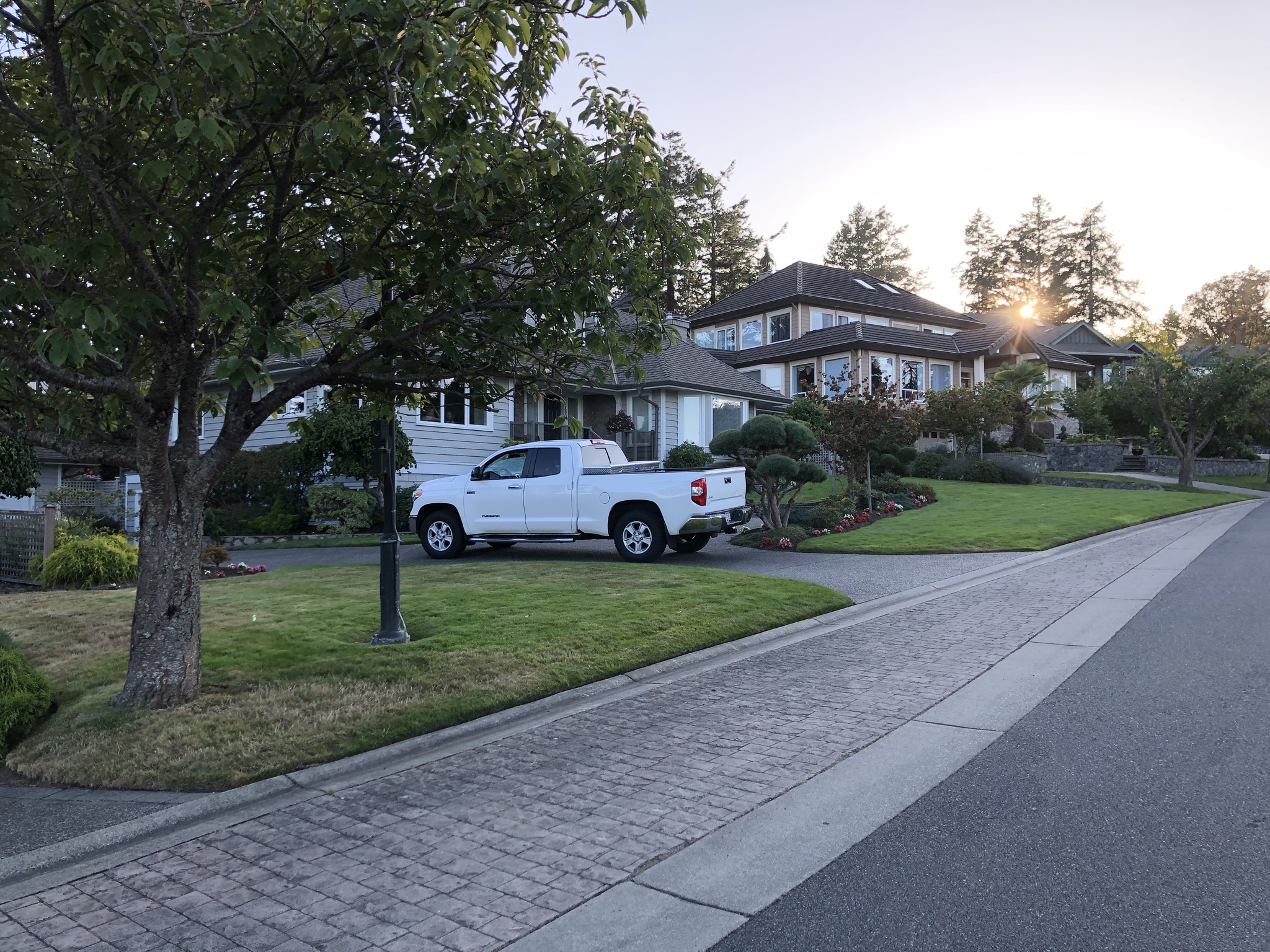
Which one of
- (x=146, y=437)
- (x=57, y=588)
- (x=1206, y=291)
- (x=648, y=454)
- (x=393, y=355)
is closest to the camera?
(x=146, y=437)

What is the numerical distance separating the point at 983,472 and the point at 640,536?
19414 mm

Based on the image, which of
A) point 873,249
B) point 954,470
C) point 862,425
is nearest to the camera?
point 862,425

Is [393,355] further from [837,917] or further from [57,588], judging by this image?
[57,588]

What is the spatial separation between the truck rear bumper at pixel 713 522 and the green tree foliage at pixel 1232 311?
73418 mm

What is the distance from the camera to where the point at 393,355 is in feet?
22.6

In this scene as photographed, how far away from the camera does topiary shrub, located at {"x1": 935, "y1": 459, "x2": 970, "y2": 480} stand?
29797 millimetres

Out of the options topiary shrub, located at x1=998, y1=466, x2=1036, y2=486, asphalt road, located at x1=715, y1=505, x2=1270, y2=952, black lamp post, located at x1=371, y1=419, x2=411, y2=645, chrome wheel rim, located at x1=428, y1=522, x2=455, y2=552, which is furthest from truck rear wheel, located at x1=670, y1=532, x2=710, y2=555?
topiary shrub, located at x1=998, y1=466, x2=1036, y2=486

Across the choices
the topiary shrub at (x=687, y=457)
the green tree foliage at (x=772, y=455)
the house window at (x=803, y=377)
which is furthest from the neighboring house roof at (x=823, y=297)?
the green tree foliage at (x=772, y=455)

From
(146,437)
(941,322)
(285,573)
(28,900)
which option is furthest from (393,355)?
(941,322)

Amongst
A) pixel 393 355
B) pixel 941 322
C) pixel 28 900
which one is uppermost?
pixel 941 322

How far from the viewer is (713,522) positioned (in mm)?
13773

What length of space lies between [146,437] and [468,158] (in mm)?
2968

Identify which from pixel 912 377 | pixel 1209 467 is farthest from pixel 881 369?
pixel 1209 467

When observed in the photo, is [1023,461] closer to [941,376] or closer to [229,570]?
[941,376]
